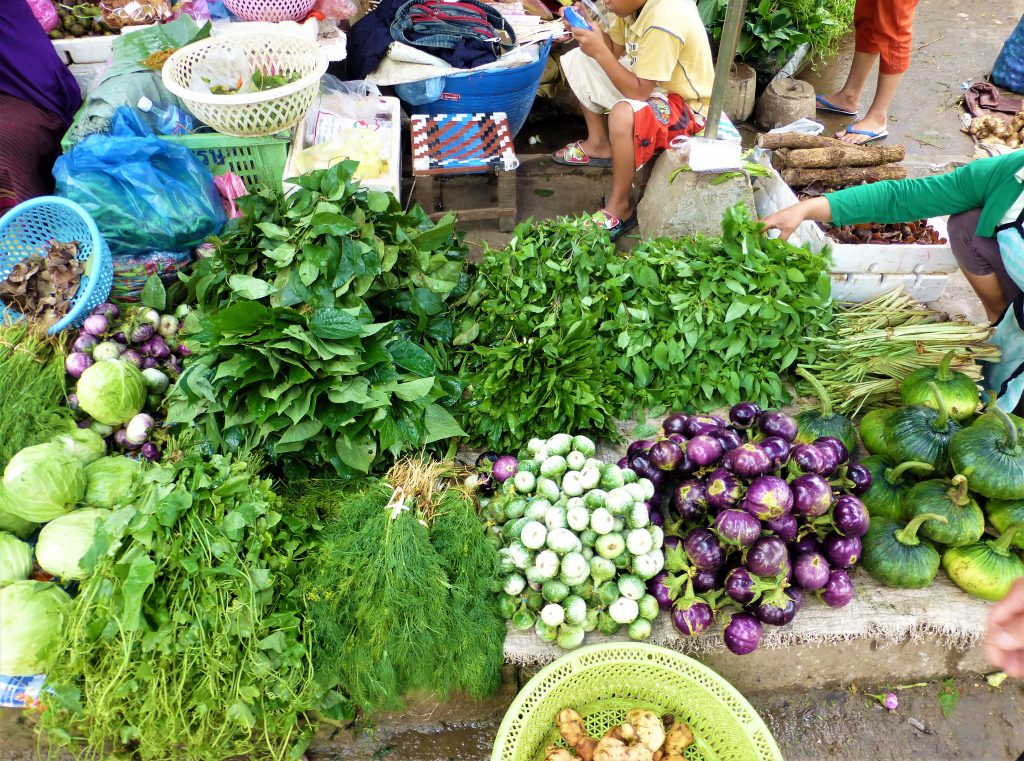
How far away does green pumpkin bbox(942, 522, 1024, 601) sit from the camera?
2.14 metres

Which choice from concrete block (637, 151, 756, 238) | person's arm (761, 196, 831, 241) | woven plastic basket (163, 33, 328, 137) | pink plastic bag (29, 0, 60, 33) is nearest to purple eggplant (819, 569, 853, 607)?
person's arm (761, 196, 831, 241)

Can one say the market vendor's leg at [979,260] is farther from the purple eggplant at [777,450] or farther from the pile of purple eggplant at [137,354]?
the pile of purple eggplant at [137,354]

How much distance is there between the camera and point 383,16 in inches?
165

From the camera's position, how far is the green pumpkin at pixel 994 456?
2.10 m

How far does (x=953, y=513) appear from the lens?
2.15 m

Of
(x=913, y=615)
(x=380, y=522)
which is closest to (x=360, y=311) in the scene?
(x=380, y=522)

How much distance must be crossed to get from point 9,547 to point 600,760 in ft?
6.51

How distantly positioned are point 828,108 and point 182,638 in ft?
19.0

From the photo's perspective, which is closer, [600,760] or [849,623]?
[600,760]

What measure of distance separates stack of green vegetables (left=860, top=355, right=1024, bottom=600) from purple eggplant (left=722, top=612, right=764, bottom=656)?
51cm

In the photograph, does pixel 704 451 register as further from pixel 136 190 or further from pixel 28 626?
pixel 136 190

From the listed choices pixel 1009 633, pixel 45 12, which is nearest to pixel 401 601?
pixel 1009 633

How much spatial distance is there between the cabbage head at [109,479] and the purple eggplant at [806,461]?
219cm

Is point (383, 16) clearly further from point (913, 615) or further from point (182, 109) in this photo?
point (913, 615)
